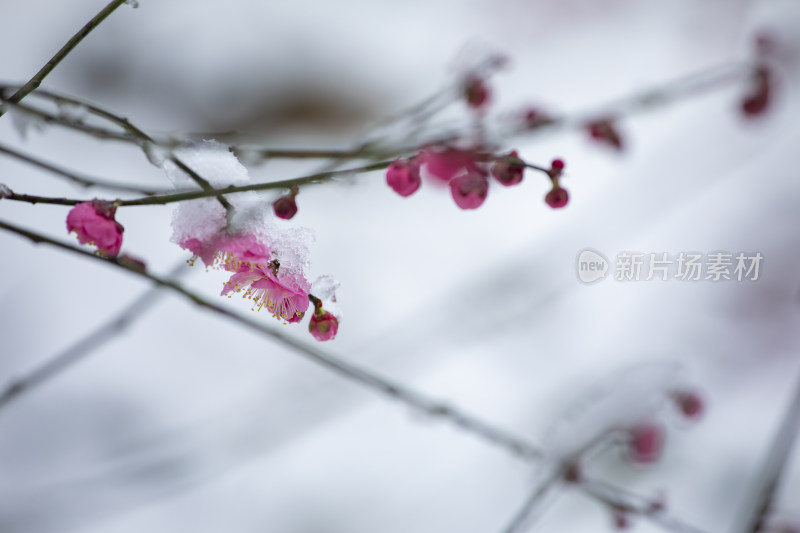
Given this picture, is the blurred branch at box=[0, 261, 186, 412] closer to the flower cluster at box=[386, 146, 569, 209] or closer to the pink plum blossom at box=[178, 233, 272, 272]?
the pink plum blossom at box=[178, 233, 272, 272]

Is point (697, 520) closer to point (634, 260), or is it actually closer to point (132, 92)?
point (634, 260)

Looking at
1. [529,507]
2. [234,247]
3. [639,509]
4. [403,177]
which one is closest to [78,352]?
[234,247]

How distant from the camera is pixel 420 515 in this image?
2936 mm

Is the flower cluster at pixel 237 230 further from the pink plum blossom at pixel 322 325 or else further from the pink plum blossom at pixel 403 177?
the pink plum blossom at pixel 403 177

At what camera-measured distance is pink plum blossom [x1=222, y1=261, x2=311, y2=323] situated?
28.2 inches

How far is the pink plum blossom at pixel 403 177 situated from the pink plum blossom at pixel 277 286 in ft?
0.58

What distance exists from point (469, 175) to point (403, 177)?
0.31 ft

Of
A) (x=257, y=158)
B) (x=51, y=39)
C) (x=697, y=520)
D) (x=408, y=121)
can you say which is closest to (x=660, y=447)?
(x=408, y=121)

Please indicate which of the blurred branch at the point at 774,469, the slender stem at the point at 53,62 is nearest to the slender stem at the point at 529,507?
the blurred branch at the point at 774,469

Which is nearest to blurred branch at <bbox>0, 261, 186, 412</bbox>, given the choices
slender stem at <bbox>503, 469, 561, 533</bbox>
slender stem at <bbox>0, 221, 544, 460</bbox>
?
slender stem at <bbox>0, 221, 544, 460</bbox>

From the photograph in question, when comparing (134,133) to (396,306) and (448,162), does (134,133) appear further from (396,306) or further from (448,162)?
(396,306)

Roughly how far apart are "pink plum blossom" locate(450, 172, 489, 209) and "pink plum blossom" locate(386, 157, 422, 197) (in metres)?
0.05

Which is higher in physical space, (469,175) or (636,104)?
(636,104)

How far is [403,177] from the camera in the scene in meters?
0.76
